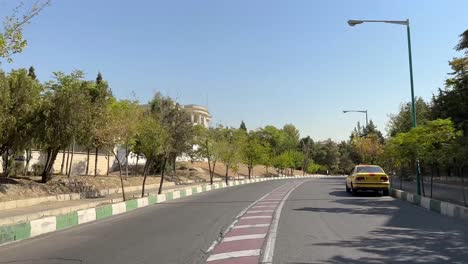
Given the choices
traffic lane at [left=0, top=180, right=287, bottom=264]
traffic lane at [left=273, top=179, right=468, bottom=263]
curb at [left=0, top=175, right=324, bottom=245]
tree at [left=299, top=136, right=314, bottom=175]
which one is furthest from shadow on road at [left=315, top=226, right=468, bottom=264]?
tree at [left=299, top=136, right=314, bottom=175]

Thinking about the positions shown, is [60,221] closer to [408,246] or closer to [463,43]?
[408,246]

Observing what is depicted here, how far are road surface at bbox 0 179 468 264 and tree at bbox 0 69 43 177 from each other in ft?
32.4

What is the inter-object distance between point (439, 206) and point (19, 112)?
19329 mm

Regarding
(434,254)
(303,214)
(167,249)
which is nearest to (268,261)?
(167,249)

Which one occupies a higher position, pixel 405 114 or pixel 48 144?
pixel 405 114

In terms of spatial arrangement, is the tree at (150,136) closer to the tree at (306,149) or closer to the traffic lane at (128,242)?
the traffic lane at (128,242)

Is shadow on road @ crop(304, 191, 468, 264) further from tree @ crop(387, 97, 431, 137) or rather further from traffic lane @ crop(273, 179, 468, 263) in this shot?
tree @ crop(387, 97, 431, 137)

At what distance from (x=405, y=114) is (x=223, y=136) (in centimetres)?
1929

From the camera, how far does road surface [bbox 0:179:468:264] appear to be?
923 centimetres

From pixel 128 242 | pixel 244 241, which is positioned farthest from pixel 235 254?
pixel 128 242

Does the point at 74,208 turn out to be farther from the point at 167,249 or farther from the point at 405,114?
the point at 405,114

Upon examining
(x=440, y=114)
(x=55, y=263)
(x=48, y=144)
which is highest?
(x=440, y=114)

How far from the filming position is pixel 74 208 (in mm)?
21672

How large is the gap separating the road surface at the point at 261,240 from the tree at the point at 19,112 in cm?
988
